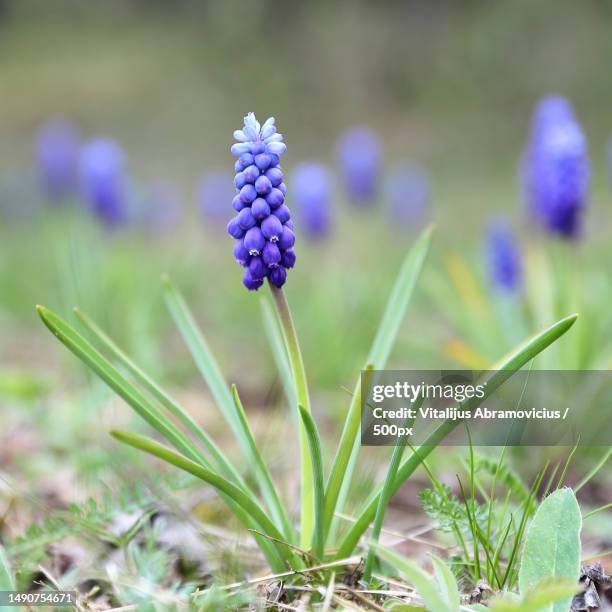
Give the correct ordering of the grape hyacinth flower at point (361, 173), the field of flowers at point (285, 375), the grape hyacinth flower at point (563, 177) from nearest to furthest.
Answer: the field of flowers at point (285, 375)
the grape hyacinth flower at point (563, 177)
the grape hyacinth flower at point (361, 173)

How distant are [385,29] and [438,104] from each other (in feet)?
14.1

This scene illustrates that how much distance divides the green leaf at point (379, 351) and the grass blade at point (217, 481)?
0.12m

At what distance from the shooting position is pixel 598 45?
851 inches

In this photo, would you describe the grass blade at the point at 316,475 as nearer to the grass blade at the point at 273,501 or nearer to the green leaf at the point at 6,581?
the grass blade at the point at 273,501

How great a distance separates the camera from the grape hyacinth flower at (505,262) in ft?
12.4

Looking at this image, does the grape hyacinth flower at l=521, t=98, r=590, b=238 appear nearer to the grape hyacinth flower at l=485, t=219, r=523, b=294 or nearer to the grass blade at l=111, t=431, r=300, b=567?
the grape hyacinth flower at l=485, t=219, r=523, b=294

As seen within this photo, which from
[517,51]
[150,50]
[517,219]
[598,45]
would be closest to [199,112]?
[150,50]

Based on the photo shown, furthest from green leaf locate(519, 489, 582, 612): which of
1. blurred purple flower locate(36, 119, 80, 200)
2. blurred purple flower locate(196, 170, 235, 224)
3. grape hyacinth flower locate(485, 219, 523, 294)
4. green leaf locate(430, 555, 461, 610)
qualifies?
blurred purple flower locate(196, 170, 235, 224)

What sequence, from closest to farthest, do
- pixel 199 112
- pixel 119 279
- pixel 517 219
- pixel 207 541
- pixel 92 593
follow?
pixel 92 593 < pixel 207 541 < pixel 119 279 < pixel 517 219 < pixel 199 112

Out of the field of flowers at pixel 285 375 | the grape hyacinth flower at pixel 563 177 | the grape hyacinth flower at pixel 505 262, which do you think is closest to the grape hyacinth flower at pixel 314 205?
the field of flowers at pixel 285 375

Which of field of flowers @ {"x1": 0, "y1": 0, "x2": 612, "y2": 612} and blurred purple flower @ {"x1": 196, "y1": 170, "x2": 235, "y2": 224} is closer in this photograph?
field of flowers @ {"x1": 0, "y1": 0, "x2": 612, "y2": 612}

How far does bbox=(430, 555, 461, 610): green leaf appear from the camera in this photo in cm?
145

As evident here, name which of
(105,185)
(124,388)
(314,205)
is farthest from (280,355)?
(105,185)

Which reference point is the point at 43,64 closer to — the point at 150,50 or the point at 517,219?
the point at 150,50
